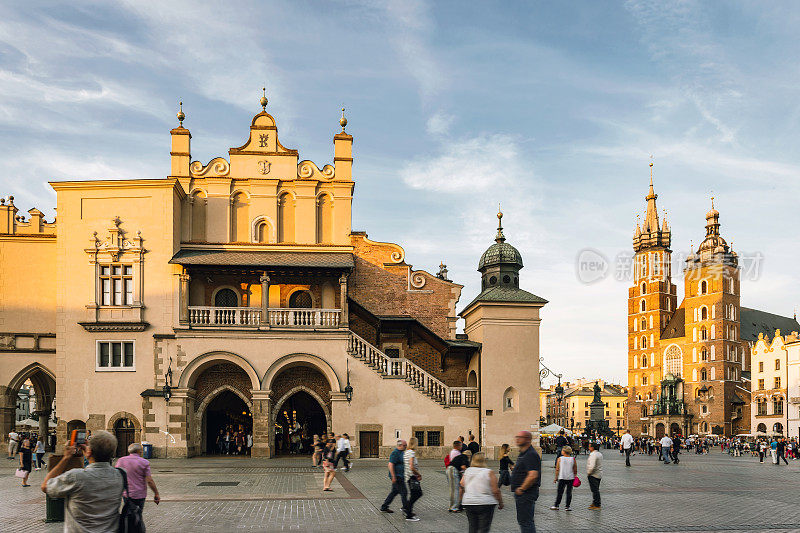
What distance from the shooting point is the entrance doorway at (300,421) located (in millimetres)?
39375

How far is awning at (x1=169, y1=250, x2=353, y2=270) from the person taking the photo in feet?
115

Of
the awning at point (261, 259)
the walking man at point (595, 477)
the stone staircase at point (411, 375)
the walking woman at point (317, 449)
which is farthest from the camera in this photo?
the stone staircase at point (411, 375)

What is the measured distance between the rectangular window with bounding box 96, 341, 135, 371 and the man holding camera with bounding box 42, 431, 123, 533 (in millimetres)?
28732

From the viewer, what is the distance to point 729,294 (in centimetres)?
12319

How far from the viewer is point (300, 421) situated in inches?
1571

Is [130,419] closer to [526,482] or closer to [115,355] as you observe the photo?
[115,355]

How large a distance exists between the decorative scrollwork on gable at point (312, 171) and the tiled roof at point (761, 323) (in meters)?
108

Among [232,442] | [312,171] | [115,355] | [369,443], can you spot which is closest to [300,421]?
[232,442]

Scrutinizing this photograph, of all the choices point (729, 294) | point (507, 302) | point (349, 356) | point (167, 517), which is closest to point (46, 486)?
point (167, 517)

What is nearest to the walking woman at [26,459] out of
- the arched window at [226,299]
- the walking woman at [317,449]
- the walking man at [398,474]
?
the walking woman at [317,449]

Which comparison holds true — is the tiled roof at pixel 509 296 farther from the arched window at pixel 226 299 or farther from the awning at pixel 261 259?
the arched window at pixel 226 299

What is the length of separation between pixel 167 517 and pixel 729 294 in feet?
395

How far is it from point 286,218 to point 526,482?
29174 millimetres

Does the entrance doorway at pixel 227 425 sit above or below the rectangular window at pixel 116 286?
below
